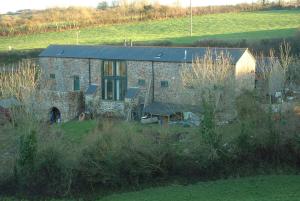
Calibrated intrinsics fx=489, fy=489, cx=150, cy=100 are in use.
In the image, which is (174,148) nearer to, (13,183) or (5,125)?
(13,183)

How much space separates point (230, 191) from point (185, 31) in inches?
1600

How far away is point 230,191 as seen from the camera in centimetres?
2019

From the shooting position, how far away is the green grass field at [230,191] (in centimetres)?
1906

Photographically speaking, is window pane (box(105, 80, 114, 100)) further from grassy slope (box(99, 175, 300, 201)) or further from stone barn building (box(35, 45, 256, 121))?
grassy slope (box(99, 175, 300, 201))

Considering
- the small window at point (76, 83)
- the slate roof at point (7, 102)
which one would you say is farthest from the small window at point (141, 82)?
the slate roof at point (7, 102)

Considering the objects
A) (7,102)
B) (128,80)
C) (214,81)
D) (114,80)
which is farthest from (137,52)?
(7,102)

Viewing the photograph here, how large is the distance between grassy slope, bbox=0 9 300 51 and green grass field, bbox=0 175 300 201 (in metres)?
30.5

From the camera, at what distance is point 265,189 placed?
19922 millimetres

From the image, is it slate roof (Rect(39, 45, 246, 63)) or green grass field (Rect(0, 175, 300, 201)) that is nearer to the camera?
green grass field (Rect(0, 175, 300, 201))

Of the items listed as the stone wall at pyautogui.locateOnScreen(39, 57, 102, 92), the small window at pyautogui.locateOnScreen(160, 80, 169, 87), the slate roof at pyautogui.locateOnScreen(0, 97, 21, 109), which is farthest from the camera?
the stone wall at pyautogui.locateOnScreen(39, 57, 102, 92)

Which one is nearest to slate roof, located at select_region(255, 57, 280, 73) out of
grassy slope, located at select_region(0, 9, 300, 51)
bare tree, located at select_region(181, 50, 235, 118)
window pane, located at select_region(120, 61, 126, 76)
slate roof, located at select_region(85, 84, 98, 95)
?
bare tree, located at select_region(181, 50, 235, 118)

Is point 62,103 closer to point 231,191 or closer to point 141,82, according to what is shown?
point 141,82

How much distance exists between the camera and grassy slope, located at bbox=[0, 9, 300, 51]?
52.1 metres

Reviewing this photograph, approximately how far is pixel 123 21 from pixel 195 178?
44.4 meters
